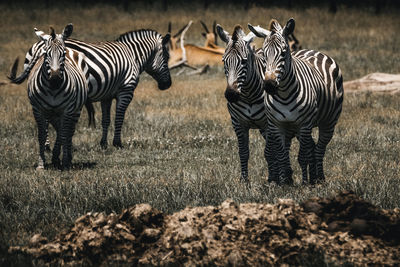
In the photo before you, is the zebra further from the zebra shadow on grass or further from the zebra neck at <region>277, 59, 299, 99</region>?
the zebra neck at <region>277, 59, 299, 99</region>

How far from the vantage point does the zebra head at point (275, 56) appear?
679cm

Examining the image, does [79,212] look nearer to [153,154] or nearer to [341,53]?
[153,154]

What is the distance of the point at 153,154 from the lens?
10.9 m

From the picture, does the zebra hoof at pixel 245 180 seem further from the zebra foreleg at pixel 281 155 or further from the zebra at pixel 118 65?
the zebra at pixel 118 65

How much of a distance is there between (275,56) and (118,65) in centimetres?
537

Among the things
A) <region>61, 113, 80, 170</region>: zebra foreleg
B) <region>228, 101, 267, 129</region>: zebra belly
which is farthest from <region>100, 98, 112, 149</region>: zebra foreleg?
<region>228, 101, 267, 129</region>: zebra belly

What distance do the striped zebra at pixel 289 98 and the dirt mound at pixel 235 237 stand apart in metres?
1.97

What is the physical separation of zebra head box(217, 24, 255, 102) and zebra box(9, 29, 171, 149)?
425 cm

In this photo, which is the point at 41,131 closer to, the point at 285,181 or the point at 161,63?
the point at 285,181

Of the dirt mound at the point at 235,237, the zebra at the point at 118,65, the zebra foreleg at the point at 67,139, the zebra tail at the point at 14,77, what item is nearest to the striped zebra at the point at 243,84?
the dirt mound at the point at 235,237

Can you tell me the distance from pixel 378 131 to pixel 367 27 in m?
23.3

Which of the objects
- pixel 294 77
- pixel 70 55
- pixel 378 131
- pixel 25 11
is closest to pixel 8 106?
pixel 70 55

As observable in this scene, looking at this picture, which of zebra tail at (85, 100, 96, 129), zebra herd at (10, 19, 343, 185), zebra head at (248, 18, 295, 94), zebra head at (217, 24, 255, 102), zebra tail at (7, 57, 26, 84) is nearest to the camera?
zebra head at (248, 18, 295, 94)

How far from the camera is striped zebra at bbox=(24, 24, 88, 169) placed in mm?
8984
